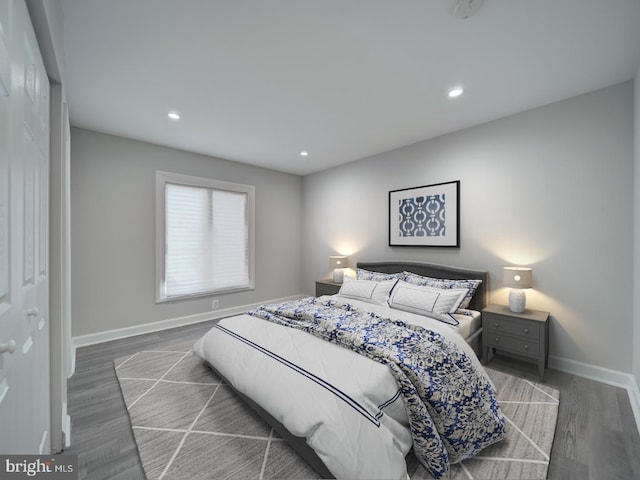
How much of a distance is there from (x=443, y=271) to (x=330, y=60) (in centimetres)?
259

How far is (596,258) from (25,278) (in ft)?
12.8

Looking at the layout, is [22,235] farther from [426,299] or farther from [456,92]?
[456,92]

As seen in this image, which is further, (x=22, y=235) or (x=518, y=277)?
(x=518, y=277)

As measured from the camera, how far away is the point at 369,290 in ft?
11.3

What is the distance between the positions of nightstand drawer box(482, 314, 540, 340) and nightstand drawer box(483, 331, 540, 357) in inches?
1.8

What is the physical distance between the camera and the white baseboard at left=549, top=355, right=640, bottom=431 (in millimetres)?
2222

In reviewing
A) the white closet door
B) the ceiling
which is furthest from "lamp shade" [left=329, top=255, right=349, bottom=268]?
the white closet door

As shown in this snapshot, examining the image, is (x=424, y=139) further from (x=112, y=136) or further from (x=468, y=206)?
(x=112, y=136)

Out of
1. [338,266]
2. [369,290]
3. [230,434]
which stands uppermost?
[338,266]

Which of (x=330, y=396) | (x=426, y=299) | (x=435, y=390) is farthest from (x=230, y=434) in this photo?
(x=426, y=299)

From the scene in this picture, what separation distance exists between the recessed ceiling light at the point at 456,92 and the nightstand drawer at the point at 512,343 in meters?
2.30

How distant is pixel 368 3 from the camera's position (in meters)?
1.61

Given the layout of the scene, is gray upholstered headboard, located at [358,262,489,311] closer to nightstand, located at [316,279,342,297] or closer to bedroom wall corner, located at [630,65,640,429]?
nightstand, located at [316,279,342,297]

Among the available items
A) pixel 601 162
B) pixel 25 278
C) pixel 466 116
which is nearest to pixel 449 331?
pixel 601 162
